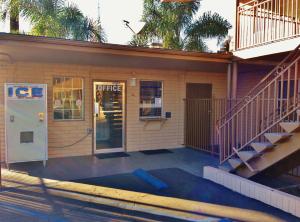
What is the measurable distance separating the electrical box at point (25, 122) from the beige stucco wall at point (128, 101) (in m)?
1.01

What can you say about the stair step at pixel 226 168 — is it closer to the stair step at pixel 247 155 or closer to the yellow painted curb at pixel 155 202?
the stair step at pixel 247 155

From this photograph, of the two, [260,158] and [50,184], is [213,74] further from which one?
[50,184]

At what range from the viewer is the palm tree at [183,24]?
12438 mm

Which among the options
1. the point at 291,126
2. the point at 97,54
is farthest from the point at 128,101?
the point at 291,126

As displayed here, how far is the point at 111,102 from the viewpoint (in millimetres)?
8477

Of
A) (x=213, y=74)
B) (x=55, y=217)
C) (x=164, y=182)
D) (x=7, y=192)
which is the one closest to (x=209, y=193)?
(x=164, y=182)

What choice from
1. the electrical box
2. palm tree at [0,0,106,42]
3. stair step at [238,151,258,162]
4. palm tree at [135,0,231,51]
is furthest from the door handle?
palm tree at [135,0,231,51]

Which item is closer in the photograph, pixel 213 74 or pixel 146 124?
pixel 146 124

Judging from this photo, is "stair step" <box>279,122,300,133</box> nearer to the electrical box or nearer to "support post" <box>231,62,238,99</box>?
"support post" <box>231,62,238,99</box>

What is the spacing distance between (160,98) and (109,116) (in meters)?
1.70

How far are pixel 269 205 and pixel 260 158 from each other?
91 centimetres

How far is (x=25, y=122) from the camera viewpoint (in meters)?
6.52

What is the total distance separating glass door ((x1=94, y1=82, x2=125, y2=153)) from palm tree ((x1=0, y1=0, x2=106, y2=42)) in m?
4.99

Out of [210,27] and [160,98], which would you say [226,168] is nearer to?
[160,98]
